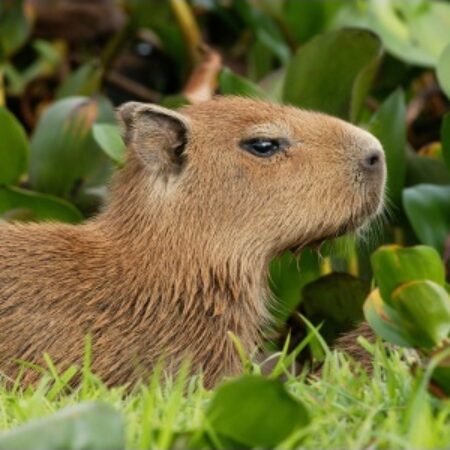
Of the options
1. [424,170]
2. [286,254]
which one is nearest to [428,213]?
[424,170]

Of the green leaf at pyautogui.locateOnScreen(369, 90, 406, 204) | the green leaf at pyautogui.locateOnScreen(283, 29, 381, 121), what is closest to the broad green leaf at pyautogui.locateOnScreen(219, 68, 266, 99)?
the green leaf at pyautogui.locateOnScreen(283, 29, 381, 121)

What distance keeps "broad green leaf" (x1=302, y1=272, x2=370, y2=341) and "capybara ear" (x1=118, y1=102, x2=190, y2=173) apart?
0.94 meters

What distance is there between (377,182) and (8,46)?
3990mm

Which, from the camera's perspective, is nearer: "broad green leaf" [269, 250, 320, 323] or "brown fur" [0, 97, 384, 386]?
"brown fur" [0, 97, 384, 386]

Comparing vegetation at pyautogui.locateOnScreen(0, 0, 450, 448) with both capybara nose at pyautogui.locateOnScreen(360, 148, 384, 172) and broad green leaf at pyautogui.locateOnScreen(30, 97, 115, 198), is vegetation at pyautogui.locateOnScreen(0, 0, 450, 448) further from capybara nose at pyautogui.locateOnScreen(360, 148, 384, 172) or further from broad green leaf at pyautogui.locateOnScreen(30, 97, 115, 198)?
capybara nose at pyautogui.locateOnScreen(360, 148, 384, 172)

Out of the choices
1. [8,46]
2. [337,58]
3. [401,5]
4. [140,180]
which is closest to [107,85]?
[8,46]

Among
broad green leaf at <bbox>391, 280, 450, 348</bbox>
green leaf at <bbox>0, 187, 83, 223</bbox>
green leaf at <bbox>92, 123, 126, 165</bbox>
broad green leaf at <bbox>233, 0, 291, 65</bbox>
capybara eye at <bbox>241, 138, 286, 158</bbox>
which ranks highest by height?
broad green leaf at <bbox>233, 0, 291, 65</bbox>

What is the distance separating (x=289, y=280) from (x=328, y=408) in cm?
196

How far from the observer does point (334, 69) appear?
587 centimetres

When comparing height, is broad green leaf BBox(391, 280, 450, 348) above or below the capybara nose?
below

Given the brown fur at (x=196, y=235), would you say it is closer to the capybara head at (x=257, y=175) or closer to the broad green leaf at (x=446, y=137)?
the capybara head at (x=257, y=175)

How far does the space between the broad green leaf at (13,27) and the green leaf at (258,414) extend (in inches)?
205

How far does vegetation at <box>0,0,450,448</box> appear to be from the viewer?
2.96 m

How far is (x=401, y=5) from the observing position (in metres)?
7.10
